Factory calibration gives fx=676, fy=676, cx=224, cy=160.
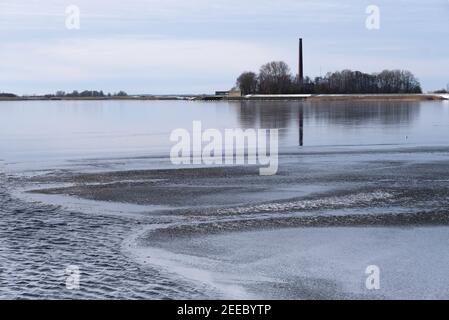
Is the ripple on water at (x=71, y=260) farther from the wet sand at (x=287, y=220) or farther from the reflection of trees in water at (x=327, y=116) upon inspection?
the reflection of trees in water at (x=327, y=116)

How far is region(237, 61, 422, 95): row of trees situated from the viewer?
162m

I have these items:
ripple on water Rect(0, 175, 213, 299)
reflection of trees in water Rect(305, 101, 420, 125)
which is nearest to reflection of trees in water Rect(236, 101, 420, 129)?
Result: reflection of trees in water Rect(305, 101, 420, 125)

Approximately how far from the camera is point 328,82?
167000mm

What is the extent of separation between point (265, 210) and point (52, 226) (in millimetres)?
3922

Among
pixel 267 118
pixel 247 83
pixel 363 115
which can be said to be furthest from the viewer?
pixel 247 83

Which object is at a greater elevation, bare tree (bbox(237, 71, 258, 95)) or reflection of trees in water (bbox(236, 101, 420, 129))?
bare tree (bbox(237, 71, 258, 95))

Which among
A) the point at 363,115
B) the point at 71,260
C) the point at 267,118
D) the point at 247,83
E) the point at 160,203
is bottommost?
the point at 71,260

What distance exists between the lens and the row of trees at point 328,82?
16212 cm

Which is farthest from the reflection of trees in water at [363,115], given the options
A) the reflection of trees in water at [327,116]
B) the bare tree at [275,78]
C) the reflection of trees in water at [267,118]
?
the bare tree at [275,78]

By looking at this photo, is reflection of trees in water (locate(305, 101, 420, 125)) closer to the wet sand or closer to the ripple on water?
the wet sand

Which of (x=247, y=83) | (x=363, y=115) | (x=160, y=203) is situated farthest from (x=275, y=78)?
(x=160, y=203)

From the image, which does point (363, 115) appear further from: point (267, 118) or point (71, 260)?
point (71, 260)

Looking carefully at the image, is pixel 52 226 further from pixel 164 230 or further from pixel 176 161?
pixel 176 161
